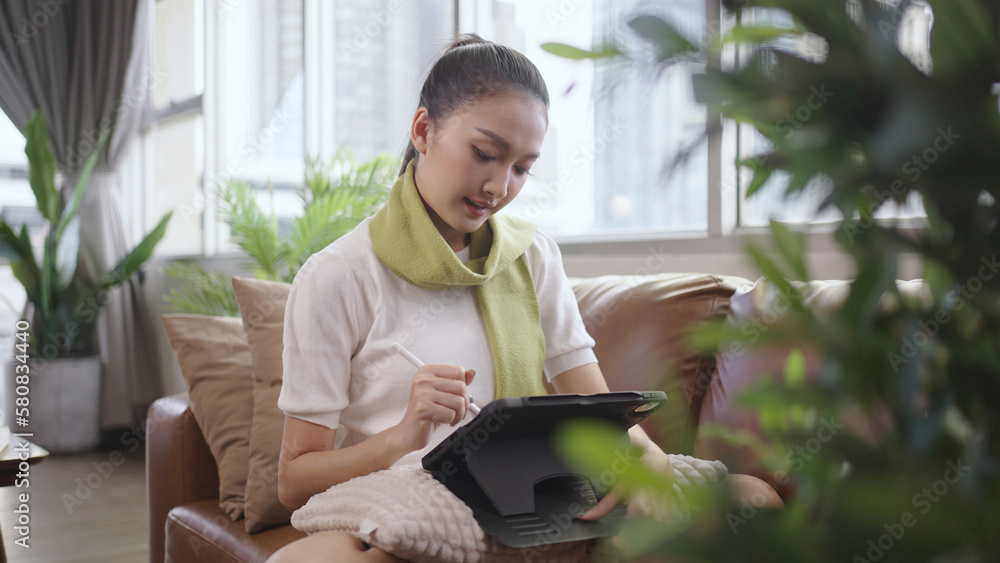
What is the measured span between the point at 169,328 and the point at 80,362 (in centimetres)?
295

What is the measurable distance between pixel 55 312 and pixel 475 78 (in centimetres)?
397

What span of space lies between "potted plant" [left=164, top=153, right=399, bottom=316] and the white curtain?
1.39 meters

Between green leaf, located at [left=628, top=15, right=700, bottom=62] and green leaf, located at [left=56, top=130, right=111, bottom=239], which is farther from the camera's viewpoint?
green leaf, located at [left=56, top=130, right=111, bottom=239]

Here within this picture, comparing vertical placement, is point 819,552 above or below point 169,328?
above

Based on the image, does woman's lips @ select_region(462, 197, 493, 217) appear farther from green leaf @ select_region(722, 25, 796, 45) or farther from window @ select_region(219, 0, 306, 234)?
window @ select_region(219, 0, 306, 234)

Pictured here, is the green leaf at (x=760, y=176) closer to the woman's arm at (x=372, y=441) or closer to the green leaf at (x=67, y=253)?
the woman's arm at (x=372, y=441)

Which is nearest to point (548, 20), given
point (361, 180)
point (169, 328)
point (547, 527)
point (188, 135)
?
point (361, 180)

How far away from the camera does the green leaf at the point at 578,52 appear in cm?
21

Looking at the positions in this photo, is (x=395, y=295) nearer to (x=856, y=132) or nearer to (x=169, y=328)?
(x=169, y=328)

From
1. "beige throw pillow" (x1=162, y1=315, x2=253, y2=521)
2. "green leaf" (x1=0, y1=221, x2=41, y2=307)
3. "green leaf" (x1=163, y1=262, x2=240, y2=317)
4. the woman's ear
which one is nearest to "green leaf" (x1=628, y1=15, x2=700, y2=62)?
the woman's ear

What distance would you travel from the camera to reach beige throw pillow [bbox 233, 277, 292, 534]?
5.39ft

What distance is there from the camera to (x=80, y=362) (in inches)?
175

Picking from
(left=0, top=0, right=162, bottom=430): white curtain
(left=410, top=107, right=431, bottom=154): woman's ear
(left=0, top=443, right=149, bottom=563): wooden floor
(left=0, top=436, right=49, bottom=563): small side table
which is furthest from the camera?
(left=0, top=0, right=162, bottom=430): white curtain

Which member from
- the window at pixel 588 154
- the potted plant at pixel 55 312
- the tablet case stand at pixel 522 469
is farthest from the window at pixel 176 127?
the tablet case stand at pixel 522 469
